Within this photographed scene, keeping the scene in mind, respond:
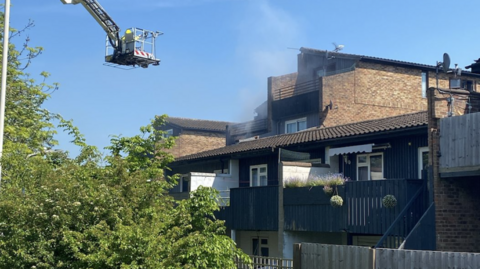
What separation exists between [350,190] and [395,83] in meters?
18.4

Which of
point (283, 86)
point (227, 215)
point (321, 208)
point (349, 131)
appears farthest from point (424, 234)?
point (283, 86)

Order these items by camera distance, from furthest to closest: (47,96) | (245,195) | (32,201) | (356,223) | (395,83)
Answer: (395,83), (47,96), (245,195), (356,223), (32,201)

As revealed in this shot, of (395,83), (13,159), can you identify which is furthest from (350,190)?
(395,83)

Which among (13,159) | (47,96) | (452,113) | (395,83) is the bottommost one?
(13,159)

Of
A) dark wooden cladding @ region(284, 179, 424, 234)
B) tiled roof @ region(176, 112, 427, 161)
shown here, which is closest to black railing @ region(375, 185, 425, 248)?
dark wooden cladding @ region(284, 179, 424, 234)

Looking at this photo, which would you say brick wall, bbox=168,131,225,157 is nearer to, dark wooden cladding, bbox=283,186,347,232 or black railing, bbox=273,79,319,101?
black railing, bbox=273,79,319,101

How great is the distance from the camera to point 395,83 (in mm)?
38781

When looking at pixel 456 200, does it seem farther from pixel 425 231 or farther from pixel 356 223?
pixel 356 223

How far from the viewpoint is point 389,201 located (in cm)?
1970

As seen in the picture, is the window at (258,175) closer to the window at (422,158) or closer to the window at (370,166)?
the window at (370,166)

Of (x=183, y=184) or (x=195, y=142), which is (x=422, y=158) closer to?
(x=183, y=184)

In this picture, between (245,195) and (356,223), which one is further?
(245,195)

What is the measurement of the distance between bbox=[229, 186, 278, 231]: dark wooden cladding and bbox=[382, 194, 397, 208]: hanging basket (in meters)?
5.96

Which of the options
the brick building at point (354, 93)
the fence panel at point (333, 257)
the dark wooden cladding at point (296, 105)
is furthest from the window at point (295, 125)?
the fence panel at point (333, 257)
